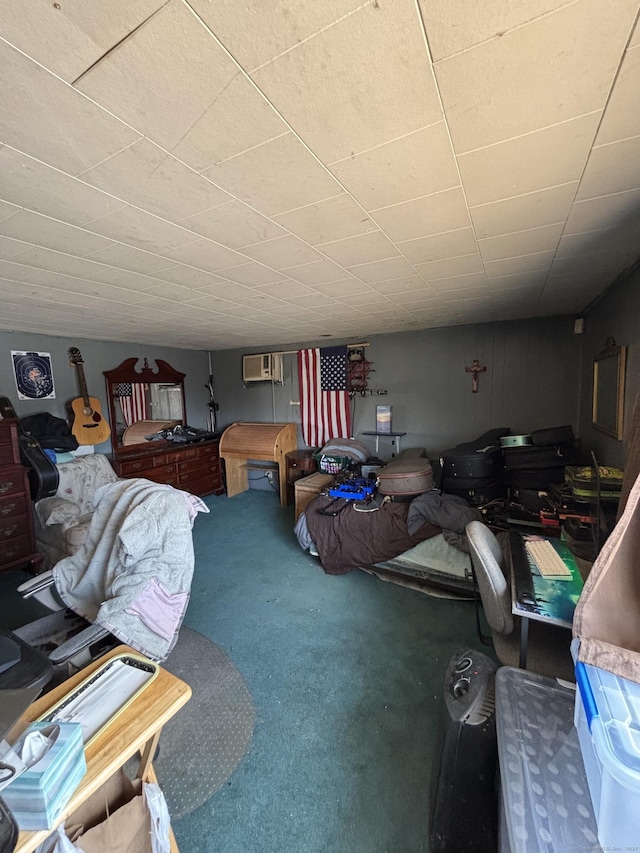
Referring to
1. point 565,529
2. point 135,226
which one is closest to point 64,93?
point 135,226

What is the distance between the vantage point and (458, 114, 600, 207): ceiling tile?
0.90m

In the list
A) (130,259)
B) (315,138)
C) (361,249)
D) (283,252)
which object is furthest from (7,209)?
(361,249)

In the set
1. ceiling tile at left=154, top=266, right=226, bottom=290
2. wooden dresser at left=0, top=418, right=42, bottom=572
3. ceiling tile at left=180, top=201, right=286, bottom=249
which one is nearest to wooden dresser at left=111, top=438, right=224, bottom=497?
wooden dresser at left=0, top=418, right=42, bottom=572

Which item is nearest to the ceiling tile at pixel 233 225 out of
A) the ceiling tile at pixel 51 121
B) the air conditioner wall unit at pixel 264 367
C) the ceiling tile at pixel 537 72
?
the ceiling tile at pixel 51 121

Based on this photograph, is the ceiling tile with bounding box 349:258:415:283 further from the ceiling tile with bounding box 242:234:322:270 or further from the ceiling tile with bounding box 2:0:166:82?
the ceiling tile with bounding box 2:0:166:82

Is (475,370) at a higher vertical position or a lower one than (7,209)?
lower

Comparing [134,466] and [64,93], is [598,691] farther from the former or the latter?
[134,466]

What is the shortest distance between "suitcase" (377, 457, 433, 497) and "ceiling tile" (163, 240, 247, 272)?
2245mm

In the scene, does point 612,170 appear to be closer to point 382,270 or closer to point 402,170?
point 402,170

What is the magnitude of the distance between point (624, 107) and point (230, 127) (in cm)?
100

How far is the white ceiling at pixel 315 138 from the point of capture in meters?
0.62

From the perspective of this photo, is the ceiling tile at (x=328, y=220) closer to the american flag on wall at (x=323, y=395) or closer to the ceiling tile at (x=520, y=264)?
the ceiling tile at (x=520, y=264)

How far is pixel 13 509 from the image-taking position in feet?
9.80

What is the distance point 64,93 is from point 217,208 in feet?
1.78
